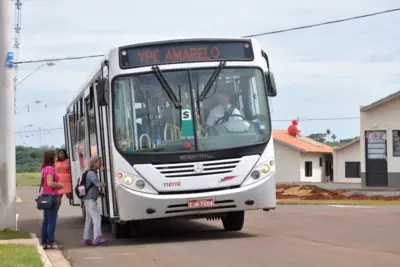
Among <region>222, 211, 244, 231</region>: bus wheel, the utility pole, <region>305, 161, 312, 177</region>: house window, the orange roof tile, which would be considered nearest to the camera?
<region>222, 211, 244, 231</region>: bus wheel

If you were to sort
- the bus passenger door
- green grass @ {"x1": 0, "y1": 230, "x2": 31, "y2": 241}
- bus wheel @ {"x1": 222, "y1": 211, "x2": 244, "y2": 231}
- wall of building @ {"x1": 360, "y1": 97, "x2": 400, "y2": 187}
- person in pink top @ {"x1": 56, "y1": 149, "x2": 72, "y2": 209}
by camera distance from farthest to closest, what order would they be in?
wall of building @ {"x1": 360, "y1": 97, "x2": 400, "y2": 187} < the bus passenger door < person in pink top @ {"x1": 56, "y1": 149, "x2": 72, "y2": 209} < bus wheel @ {"x1": 222, "y1": 211, "x2": 244, "y2": 231} < green grass @ {"x1": 0, "y1": 230, "x2": 31, "y2": 241}

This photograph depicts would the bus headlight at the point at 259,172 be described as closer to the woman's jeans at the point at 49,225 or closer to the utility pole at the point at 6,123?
the woman's jeans at the point at 49,225

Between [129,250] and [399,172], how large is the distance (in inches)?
1034

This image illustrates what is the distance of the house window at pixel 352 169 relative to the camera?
193ft

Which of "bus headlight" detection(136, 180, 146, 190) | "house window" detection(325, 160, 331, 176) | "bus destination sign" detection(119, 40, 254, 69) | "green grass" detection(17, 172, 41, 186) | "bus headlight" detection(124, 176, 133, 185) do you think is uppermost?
"bus destination sign" detection(119, 40, 254, 69)

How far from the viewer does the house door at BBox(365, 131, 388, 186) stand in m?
38.2

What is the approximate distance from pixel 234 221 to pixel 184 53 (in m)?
3.86

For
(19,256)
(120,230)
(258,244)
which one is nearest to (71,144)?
(120,230)

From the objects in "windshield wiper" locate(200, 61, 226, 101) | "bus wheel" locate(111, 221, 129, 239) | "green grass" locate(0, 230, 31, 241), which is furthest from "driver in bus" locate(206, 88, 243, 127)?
"green grass" locate(0, 230, 31, 241)

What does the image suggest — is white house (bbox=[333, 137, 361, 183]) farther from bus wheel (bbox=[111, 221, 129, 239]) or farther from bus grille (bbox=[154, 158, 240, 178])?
bus grille (bbox=[154, 158, 240, 178])

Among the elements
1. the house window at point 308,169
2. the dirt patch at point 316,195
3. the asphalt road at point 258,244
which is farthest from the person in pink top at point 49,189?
the house window at point 308,169

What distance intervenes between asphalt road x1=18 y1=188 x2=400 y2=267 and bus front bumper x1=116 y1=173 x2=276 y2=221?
23.7 inches

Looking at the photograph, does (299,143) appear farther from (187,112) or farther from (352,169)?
(187,112)

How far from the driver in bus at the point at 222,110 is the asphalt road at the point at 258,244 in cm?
221
